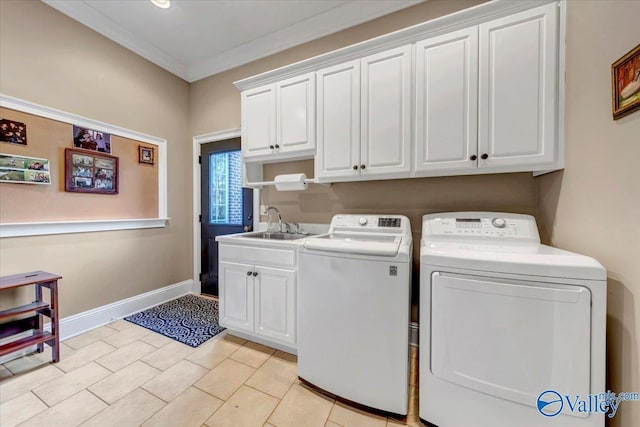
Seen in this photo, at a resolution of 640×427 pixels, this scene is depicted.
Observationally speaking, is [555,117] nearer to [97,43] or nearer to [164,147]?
[164,147]

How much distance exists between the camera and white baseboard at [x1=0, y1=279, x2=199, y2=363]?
6.99 ft

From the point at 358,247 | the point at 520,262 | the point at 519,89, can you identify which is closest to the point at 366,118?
the point at 519,89

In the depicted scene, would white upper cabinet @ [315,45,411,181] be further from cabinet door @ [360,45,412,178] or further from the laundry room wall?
the laundry room wall

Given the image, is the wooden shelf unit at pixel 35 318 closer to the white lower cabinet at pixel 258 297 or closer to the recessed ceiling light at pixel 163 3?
the white lower cabinet at pixel 258 297

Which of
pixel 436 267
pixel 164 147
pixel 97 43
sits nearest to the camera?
pixel 436 267

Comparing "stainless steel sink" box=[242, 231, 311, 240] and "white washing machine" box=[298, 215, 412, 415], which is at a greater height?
"stainless steel sink" box=[242, 231, 311, 240]

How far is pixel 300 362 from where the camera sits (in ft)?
5.31

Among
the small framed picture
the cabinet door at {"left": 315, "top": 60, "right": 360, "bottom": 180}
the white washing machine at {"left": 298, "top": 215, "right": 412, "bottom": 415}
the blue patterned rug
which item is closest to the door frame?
the blue patterned rug

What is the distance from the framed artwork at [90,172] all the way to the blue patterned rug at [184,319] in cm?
140

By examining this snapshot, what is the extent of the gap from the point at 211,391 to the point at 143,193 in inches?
91.7

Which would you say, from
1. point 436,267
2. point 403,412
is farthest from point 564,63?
point 403,412

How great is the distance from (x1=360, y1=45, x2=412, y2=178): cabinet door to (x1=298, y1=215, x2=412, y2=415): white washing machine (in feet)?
2.25

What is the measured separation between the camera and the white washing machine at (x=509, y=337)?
0.97 metres

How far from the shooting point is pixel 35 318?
193cm
